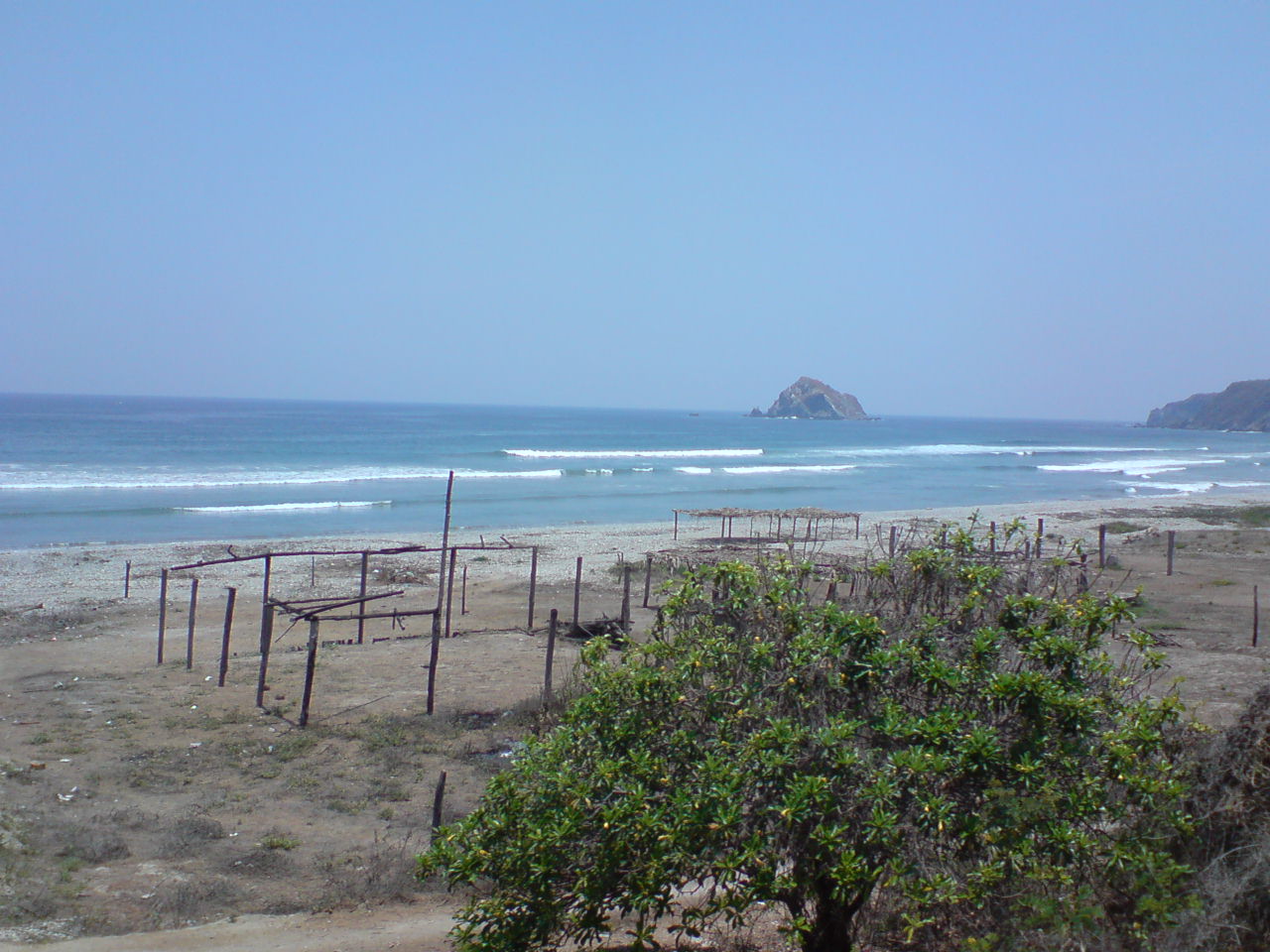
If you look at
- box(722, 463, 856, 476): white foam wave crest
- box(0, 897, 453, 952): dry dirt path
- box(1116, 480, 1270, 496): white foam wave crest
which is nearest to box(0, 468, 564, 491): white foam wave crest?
box(722, 463, 856, 476): white foam wave crest

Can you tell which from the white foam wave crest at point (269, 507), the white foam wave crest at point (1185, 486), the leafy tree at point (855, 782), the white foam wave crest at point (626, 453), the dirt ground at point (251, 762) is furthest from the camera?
the white foam wave crest at point (626, 453)

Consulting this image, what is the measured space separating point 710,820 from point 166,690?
1109cm

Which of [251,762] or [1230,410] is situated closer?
[251,762]

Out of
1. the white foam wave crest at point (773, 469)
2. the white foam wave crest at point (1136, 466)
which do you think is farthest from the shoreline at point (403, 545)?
the white foam wave crest at point (1136, 466)

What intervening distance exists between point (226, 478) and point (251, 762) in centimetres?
3997

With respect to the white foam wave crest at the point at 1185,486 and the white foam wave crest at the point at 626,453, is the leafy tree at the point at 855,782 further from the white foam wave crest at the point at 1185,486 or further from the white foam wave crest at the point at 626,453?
the white foam wave crest at the point at 626,453

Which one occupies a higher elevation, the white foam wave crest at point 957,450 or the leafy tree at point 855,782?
the white foam wave crest at point 957,450

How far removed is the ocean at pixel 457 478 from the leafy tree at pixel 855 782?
91.9ft

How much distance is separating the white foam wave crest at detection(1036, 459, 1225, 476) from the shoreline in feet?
93.8

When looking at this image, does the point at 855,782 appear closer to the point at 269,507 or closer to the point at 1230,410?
the point at 269,507

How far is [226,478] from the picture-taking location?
47.0 metres

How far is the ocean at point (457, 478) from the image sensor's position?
3494 centimetres

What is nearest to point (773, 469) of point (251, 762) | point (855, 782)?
point (251, 762)

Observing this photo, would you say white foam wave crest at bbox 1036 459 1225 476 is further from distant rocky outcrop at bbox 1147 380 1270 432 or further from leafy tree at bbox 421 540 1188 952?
distant rocky outcrop at bbox 1147 380 1270 432
